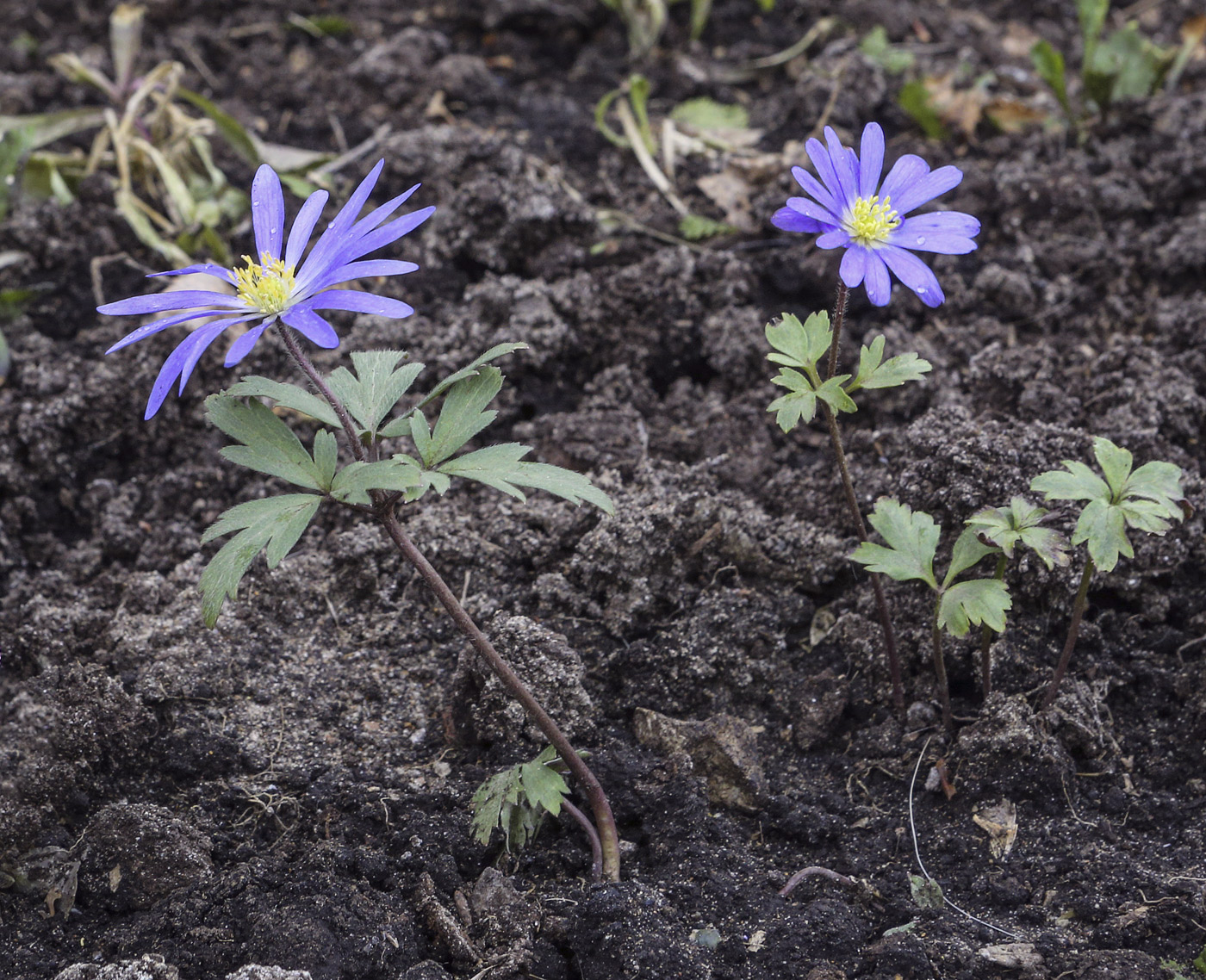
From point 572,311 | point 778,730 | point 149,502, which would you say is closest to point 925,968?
point 778,730

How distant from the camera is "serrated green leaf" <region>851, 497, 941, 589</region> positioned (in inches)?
81.7

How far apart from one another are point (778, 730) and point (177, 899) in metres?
1.26

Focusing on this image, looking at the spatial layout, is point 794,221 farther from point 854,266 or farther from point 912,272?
point 912,272

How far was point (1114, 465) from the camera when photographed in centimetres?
193

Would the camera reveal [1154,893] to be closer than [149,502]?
Yes

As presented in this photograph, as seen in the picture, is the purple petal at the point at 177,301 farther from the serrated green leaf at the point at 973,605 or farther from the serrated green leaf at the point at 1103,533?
the serrated green leaf at the point at 1103,533

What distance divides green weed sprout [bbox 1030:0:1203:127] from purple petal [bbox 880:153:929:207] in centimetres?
182

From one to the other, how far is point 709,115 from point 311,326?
2.62 m

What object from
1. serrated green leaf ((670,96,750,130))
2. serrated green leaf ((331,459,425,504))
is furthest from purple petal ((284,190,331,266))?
serrated green leaf ((670,96,750,130))

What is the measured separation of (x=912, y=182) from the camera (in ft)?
6.85

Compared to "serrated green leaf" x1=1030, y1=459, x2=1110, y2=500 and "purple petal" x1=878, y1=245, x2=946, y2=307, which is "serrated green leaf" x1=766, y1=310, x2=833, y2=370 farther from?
"serrated green leaf" x1=1030, y1=459, x2=1110, y2=500

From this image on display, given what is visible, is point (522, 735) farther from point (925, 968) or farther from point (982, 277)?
point (982, 277)

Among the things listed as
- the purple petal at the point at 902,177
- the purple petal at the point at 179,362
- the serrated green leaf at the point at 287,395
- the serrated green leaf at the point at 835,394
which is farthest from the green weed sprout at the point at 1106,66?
the purple petal at the point at 179,362

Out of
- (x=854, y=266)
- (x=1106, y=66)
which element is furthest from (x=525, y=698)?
(x=1106, y=66)
